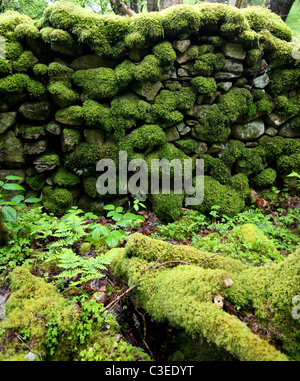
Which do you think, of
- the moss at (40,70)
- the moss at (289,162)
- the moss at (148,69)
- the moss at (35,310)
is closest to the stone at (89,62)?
the moss at (40,70)

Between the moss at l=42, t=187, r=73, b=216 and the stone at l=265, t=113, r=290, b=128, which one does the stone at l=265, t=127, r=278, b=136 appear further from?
the moss at l=42, t=187, r=73, b=216

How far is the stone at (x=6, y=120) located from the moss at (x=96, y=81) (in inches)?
50.5

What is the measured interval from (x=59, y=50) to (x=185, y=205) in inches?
148

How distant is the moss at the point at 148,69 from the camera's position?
4.18 meters

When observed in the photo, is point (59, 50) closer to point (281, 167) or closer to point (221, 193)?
point (221, 193)

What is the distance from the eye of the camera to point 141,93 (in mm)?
4453

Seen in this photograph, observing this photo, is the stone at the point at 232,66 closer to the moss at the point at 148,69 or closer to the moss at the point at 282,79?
the moss at the point at 282,79

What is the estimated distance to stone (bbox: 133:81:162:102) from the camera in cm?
444

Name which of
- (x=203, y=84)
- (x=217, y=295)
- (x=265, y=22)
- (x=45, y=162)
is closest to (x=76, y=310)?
(x=217, y=295)

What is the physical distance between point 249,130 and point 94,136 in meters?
3.57

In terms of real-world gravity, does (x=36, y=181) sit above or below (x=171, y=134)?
below

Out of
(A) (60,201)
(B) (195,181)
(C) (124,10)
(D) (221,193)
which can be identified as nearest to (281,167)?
(D) (221,193)

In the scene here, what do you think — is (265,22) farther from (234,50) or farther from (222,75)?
(222,75)

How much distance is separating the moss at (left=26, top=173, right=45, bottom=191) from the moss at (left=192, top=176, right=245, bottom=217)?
3102 millimetres
